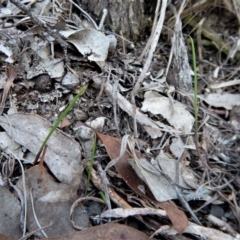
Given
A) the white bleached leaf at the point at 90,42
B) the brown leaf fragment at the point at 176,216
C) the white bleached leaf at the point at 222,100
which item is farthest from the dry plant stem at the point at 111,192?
the white bleached leaf at the point at 222,100

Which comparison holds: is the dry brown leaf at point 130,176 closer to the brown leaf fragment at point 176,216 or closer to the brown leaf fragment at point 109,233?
the brown leaf fragment at point 176,216

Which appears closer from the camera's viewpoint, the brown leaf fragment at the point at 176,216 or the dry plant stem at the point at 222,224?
the brown leaf fragment at the point at 176,216

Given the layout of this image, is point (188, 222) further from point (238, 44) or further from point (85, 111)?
point (238, 44)

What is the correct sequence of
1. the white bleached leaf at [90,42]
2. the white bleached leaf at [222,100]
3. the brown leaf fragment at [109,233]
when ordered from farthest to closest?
1. the white bleached leaf at [222,100]
2. the white bleached leaf at [90,42]
3. the brown leaf fragment at [109,233]

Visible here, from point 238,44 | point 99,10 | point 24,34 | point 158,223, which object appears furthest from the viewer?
point 238,44

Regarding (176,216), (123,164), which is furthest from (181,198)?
(123,164)

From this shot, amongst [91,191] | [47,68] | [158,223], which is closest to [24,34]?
[47,68]

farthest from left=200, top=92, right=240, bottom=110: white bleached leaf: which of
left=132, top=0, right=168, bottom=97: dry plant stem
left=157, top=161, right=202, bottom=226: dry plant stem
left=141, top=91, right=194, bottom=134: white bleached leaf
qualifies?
left=157, top=161, right=202, bottom=226: dry plant stem
